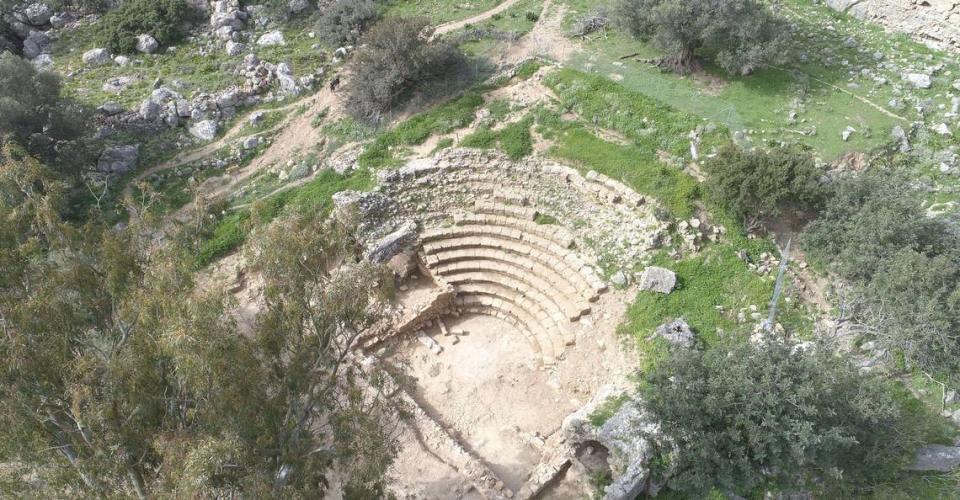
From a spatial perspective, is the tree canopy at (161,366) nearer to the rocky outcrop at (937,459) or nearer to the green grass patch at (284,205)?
the green grass patch at (284,205)

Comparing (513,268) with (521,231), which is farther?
(521,231)

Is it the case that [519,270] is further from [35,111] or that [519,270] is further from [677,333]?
[35,111]

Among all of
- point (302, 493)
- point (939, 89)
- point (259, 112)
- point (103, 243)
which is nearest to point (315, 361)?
point (302, 493)

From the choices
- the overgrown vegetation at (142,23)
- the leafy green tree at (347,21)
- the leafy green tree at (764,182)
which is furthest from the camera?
the overgrown vegetation at (142,23)

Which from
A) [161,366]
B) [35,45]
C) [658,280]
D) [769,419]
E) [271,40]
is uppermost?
[161,366]

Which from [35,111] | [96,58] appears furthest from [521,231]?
[96,58]

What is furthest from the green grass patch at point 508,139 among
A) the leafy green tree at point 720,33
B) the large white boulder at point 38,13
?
the large white boulder at point 38,13
